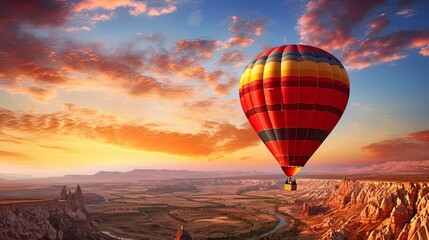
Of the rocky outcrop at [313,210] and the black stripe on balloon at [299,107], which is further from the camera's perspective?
the rocky outcrop at [313,210]

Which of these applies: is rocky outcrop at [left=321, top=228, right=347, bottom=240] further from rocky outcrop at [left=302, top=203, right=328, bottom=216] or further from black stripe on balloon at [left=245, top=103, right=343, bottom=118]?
rocky outcrop at [left=302, top=203, right=328, bottom=216]

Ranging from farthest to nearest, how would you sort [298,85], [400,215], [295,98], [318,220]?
[318,220]
[400,215]
[295,98]
[298,85]

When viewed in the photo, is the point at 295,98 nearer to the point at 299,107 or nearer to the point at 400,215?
the point at 299,107

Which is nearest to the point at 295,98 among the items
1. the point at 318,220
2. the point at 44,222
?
the point at 44,222

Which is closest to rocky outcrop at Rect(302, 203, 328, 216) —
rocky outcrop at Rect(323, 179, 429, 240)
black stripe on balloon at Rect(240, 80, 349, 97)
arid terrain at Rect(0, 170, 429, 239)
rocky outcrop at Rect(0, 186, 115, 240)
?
arid terrain at Rect(0, 170, 429, 239)

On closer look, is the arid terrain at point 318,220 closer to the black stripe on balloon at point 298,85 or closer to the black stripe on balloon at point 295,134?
the black stripe on balloon at point 295,134

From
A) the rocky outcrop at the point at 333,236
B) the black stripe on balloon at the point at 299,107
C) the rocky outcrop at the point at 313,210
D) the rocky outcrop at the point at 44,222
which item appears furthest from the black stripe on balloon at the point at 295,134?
the rocky outcrop at the point at 313,210

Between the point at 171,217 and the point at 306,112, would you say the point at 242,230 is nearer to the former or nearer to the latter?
the point at 171,217
